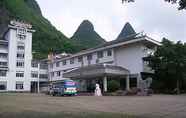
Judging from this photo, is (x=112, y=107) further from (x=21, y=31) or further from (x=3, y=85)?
(x=21, y=31)

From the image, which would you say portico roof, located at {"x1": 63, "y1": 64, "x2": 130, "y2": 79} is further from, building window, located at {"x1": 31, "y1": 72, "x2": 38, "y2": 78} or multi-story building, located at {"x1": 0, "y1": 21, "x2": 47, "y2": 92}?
building window, located at {"x1": 31, "y1": 72, "x2": 38, "y2": 78}

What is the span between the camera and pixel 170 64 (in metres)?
33.4

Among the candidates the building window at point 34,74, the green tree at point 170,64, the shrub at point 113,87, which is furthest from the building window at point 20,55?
Result: the green tree at point 170,64

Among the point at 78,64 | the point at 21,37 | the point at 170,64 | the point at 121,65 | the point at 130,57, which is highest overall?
the point at 21,37

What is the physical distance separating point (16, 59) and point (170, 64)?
130ft

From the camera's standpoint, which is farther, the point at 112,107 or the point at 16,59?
the point at 16,59

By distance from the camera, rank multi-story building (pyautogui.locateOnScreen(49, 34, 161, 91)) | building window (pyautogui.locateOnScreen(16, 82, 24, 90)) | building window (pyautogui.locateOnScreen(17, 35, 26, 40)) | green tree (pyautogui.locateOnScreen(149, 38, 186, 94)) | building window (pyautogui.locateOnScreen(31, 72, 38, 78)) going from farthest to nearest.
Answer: building window (pyautogui.locateOnScreen(31, 72, 38, 78)) → building window (pyautogui.locateOnScreen(17, 35, 26, 40)) → building window (pyautogui.locateOnScreen(16, 82, 24, 90)) → multi-story building (pyautogui.locateOnScreen(49, 34, 161, 91)) → green tree (pyautogui.locateOnScreen(149, 38, 186, 94))

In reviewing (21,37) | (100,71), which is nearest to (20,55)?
(21,37)

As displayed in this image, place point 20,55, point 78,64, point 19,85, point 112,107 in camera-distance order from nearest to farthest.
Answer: point 112,107
point 78,64
point 19,85
point 20,55

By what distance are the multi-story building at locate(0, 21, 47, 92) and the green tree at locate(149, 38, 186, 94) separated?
35172mm

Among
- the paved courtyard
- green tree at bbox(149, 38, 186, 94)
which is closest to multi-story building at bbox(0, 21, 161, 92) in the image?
green tree at bbox(149, 38, 186, 94)

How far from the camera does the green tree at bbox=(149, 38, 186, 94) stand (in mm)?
33244

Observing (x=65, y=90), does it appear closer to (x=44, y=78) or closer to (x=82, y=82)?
(x=82, y=82)

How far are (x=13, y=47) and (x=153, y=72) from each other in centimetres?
3513
